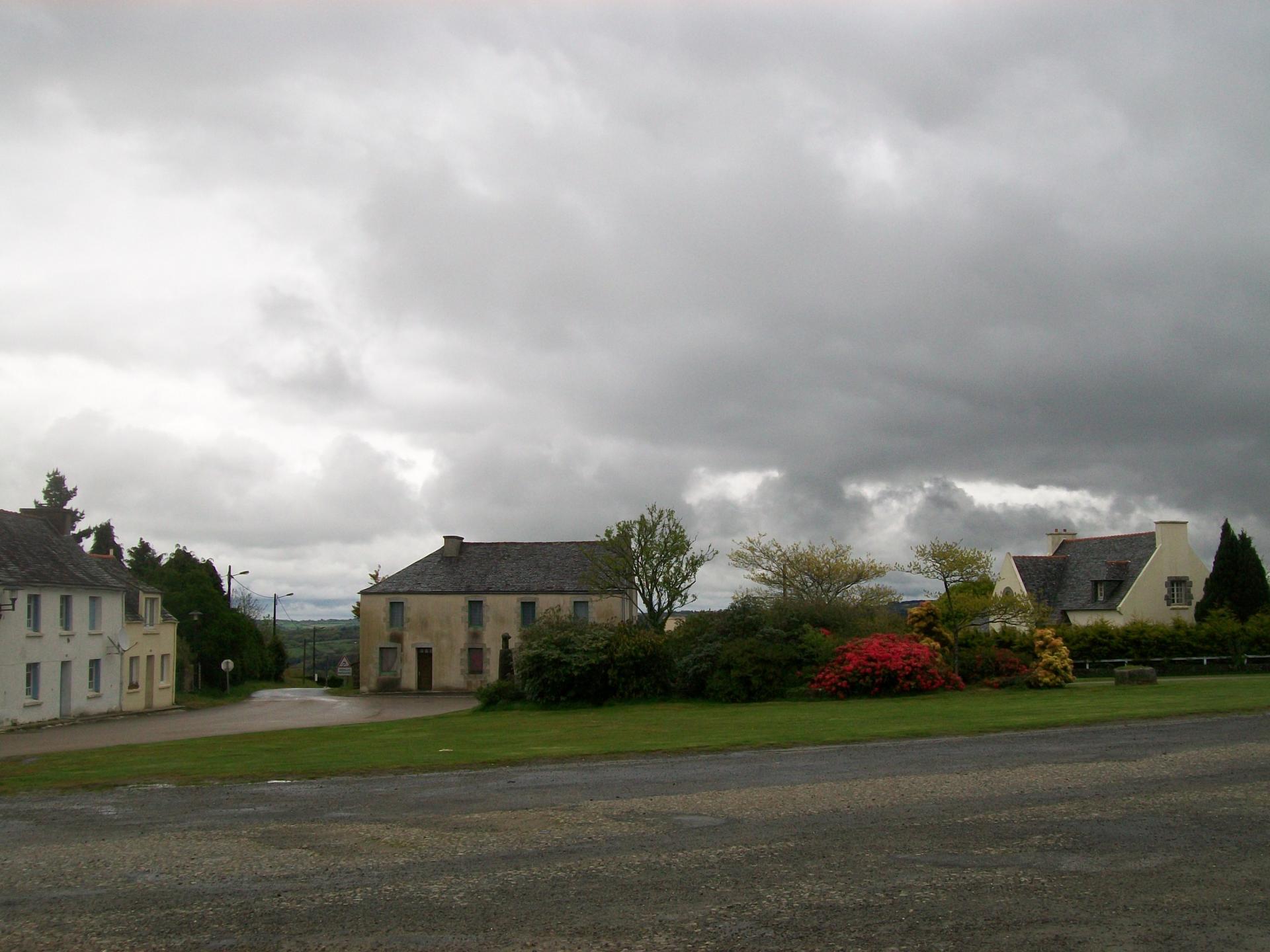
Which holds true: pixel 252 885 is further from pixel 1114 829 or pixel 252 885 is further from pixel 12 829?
pixel 1114 829

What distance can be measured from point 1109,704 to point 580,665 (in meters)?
18.4

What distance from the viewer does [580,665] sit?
37.4 meters

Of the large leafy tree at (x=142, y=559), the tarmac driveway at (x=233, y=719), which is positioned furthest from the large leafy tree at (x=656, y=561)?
Result: the large leafy tree at (x=142, y=559)

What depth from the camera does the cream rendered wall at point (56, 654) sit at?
40.3 meters

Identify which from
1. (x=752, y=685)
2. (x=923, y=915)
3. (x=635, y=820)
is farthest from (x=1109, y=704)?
(x=923, y=915)

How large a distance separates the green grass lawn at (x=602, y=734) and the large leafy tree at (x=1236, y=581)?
19.2 m

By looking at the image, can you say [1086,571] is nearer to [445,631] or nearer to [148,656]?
[445,631]

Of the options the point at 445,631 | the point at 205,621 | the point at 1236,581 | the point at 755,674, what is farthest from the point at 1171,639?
the point at 205,621

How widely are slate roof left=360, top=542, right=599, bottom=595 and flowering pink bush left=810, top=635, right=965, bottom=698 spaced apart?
30.9m

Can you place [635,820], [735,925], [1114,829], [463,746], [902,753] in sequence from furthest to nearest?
1. [463,746]
2. [902,753]
3. [635,820]
4. [1114,829]
5. [735,925]

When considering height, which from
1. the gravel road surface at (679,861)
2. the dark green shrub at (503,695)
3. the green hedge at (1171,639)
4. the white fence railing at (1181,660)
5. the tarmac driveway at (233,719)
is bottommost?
the tarmac driveway at (233,719)

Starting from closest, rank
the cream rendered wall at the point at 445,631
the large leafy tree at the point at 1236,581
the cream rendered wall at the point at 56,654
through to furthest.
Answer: the cream rendered wall at the point at 56,654, the large leafy tree at the point at 1236,581, the cream rendered wall at the point at 445,631

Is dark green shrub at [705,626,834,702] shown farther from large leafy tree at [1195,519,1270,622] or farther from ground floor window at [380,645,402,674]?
ground floor window at [380,645,402,674]

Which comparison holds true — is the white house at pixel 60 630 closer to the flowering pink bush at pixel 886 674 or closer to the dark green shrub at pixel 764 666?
the dark green shrub at pixel 764 666
